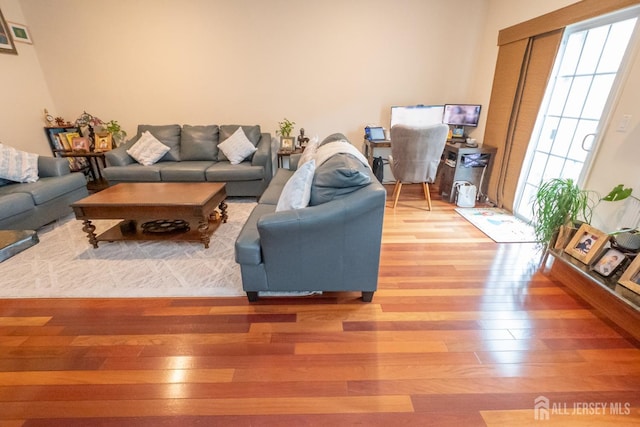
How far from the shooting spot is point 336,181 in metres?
1.73

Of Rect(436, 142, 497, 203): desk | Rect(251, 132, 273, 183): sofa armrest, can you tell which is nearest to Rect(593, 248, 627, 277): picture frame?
Rect(436, 142, 497, 203): desk

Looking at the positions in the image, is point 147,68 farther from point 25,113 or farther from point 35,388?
point 35,388

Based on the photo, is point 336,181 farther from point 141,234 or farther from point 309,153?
point 141,234

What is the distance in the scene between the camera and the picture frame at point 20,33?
350 cm

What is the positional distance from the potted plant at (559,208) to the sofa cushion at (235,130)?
3.34m

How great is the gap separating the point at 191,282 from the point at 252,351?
0.86 meters

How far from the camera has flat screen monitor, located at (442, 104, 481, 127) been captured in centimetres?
380

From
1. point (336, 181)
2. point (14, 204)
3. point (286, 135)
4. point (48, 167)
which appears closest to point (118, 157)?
point (48, 167)

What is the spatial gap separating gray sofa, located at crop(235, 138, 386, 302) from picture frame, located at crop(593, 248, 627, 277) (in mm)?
1517

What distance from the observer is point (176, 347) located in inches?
61.3

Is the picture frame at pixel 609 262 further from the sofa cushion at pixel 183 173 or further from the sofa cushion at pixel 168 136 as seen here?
the sofa cushion at pixel 168 136

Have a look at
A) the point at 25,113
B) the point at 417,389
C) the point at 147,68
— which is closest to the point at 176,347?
the point at 417,389

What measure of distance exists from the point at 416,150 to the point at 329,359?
8.19 ft

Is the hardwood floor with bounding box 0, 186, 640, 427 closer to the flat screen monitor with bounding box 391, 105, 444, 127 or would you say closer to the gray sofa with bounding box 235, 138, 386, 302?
the gray sofa with bounding box 235, 138, 386, 302
